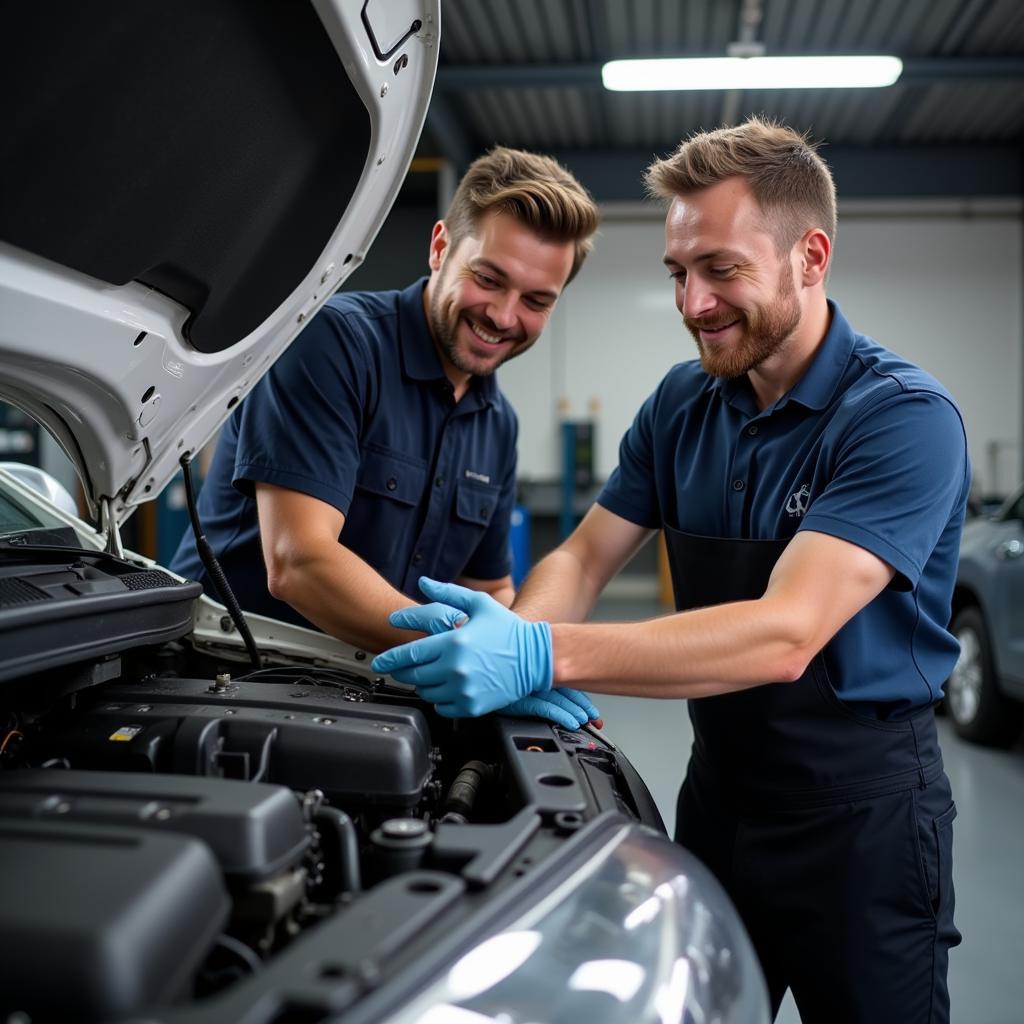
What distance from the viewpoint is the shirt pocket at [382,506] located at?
5.97ft

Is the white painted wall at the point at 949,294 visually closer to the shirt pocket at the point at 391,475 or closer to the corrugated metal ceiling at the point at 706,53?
the corrugated metal ceiling at the point at 706,53

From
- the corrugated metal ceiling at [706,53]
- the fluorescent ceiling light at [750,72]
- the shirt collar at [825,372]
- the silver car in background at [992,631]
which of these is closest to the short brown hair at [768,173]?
the shirt collar at [825,372]

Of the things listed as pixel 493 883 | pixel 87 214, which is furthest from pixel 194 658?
pixel 493 883

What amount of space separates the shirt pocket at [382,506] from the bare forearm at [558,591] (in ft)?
0.97

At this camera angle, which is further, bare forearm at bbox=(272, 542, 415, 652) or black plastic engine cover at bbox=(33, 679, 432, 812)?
bare forearm at bbox=(272, 542, 415, 652)

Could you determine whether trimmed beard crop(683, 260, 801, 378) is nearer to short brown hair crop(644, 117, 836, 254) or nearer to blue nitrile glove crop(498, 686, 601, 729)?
short brown hair crop(644, 117, 836, 254)

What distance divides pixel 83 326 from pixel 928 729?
4.13 feet

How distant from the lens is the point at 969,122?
7.36m

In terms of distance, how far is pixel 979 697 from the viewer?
388cm

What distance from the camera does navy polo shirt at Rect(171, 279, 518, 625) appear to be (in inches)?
66.2

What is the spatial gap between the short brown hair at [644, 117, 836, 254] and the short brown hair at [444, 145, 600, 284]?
25cm

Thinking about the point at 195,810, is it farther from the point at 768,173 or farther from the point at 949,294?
the point at 949,294

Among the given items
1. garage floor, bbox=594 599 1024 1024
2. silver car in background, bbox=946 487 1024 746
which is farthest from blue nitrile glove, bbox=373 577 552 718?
silver car in background, bbox=946 487 1024 746

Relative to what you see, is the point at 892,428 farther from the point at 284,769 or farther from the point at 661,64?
the point at 661,64
